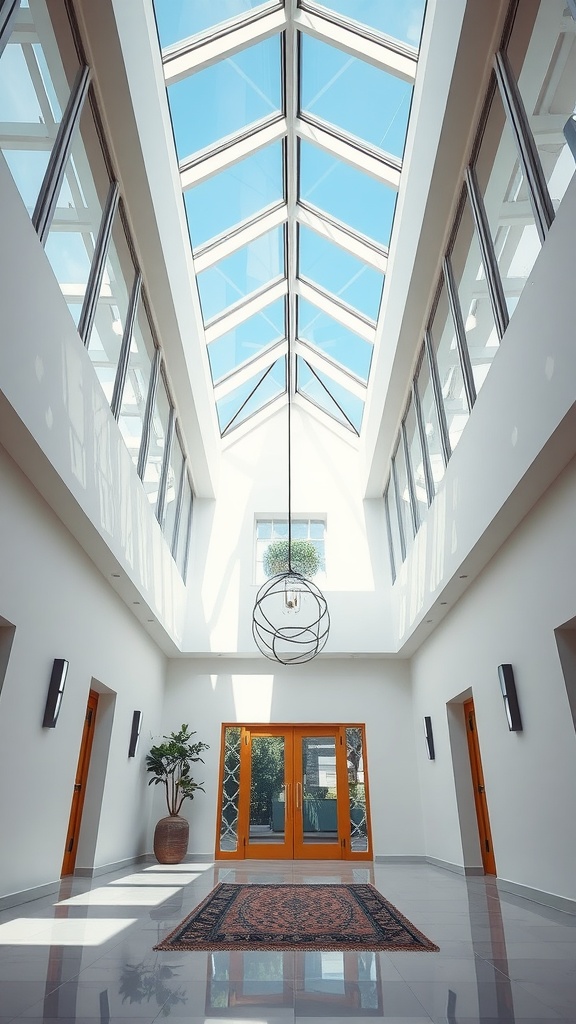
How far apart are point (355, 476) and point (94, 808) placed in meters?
6.09

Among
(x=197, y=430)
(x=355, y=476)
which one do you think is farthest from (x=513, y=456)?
(x=355, y=476)

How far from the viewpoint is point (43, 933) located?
333 cm

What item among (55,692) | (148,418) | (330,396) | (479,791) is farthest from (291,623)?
(55,692)

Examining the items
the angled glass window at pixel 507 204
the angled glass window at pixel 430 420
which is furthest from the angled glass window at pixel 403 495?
the angled glass window at pixel 507 204

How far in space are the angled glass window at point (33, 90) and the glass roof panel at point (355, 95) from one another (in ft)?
8.91

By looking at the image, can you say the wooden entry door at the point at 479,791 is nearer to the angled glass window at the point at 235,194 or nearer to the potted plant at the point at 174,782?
the potted plant at the point at 174,782

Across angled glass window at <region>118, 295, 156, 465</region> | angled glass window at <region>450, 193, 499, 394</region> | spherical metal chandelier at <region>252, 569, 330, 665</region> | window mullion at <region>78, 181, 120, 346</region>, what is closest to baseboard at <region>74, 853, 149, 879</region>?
spherical metal chandelier at <region>252, 569, 330, 665</region>

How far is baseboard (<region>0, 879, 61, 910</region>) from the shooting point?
13.5ft

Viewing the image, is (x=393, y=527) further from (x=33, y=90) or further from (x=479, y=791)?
(x=33, y=90)

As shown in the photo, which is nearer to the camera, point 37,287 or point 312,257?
point 37,287

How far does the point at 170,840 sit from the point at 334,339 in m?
6.86

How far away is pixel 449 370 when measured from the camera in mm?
6066

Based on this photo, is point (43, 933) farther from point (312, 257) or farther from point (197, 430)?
point (312, 257)

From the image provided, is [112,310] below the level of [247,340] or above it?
below
